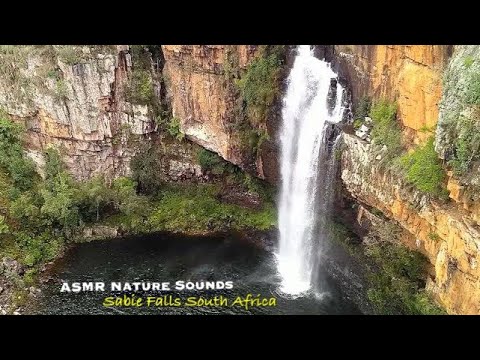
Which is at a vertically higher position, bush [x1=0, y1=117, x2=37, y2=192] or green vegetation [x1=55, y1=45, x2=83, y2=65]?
green vegetation [x1=55, y1=45, x2=83, y2=65]

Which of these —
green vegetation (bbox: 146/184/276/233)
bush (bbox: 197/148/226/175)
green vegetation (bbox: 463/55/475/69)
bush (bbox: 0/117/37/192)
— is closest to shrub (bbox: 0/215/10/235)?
bush (bbox: 0/117/37/192)

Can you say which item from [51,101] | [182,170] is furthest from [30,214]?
[182,170]

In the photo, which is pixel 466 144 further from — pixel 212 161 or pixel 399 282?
pixel 212 161

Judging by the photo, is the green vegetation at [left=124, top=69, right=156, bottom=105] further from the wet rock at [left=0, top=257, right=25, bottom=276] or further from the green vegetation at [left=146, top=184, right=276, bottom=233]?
the wet rock at [left=0, top=257, right=25, bottom=276]

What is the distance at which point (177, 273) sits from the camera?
20.4m

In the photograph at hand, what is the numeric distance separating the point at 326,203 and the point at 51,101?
476 inches

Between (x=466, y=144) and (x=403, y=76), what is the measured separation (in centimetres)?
345

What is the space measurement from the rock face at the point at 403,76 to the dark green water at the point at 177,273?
Result: 6970 millimetres

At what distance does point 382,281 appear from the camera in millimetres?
17312

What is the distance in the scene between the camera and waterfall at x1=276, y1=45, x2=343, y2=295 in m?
18.1

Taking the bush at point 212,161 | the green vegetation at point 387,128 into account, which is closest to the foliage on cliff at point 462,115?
the green vegetation at point 387,128

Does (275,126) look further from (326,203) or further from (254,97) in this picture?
(326,203)

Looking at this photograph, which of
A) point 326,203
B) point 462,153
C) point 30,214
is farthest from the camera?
point 30,214

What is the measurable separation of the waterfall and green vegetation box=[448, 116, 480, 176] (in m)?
5.59
